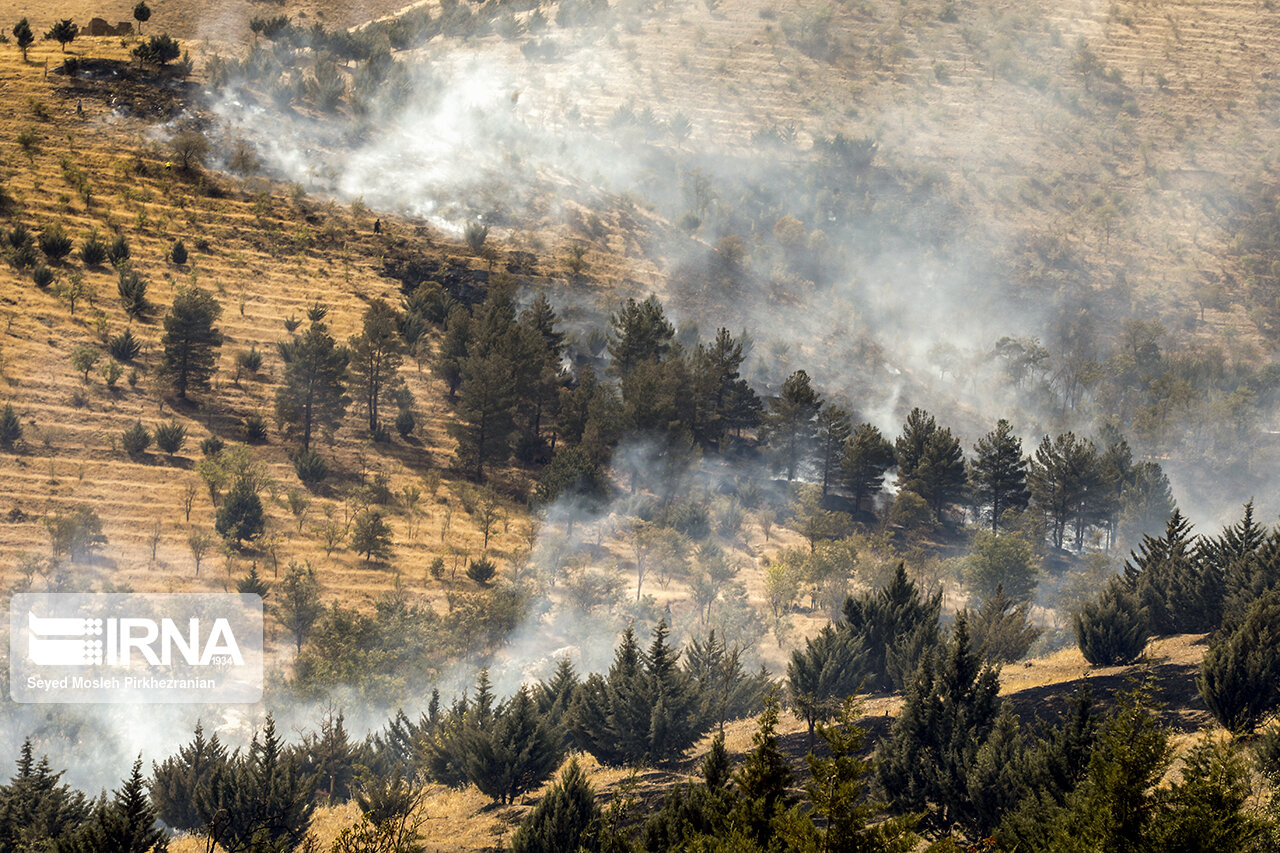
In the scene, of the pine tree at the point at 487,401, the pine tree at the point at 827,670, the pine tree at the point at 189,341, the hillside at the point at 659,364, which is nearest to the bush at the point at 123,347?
the hillside at the point at 659,364

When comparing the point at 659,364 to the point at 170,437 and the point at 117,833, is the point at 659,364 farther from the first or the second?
the point at 117,833

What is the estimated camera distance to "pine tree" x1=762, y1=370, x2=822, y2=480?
63.8 meters

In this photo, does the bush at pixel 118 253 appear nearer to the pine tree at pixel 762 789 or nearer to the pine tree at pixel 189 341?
the pine tree at pixel 189 341

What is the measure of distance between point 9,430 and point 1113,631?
46751 millimetres

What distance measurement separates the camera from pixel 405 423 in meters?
57.6

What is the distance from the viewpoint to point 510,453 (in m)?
60.1

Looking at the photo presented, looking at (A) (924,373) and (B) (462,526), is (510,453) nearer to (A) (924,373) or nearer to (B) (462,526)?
(B) (462,526)

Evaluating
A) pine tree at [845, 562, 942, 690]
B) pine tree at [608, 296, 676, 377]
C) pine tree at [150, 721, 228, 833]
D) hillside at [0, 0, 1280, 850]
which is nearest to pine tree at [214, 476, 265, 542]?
hillside at [0, 0, 1280, 850]

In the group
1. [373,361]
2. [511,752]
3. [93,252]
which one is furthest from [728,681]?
[93,252]

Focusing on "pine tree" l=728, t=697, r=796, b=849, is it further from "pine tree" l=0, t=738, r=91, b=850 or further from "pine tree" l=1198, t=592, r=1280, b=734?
"pine tree" l=0, t=738, r=91, b=850

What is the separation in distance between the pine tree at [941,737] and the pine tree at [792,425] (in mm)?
40661

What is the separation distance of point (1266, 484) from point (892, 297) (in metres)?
36.5

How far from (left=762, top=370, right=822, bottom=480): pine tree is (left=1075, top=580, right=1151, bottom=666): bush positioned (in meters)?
32.8

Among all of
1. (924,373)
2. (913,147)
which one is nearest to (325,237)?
(924,373)
